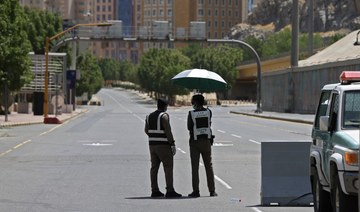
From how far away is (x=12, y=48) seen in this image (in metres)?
51.7

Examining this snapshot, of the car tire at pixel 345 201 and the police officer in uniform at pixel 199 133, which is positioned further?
the police officer in uniform at pixel 199 133

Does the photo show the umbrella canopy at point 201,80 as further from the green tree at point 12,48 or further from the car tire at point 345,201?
the green tree at point 12,48

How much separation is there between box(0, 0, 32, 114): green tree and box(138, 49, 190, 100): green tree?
8136cm

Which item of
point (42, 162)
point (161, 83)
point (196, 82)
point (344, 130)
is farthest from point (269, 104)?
point (344, 130)

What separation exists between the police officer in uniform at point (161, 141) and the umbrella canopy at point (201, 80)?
1.43 meters

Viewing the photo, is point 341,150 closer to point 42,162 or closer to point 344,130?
point 344,130

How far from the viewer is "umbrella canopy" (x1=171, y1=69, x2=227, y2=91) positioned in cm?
1714

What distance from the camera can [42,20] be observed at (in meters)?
94.9

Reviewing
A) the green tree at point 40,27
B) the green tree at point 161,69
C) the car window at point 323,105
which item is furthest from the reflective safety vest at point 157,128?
the green tree at point 161,69

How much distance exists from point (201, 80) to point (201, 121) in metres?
1.75

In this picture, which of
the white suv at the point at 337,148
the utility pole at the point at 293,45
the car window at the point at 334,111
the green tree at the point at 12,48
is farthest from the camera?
the utility pole at the point at 293,45

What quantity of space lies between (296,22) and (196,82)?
62944 mm

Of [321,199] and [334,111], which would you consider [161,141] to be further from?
[334,111]

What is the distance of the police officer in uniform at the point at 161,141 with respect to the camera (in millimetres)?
15852
